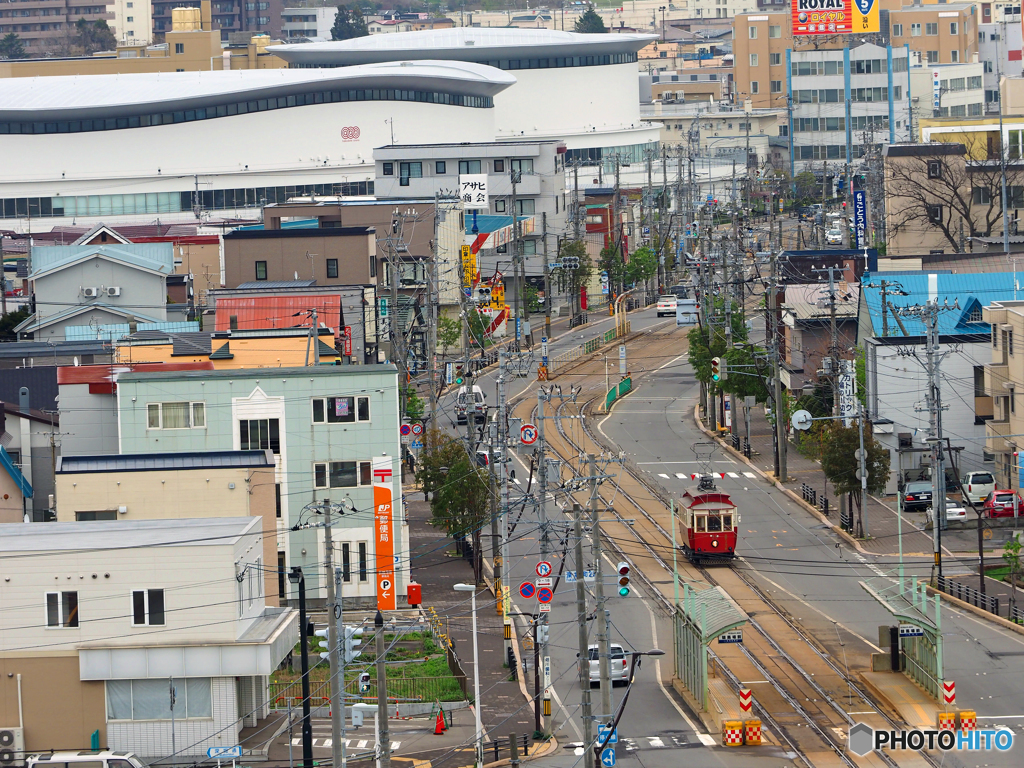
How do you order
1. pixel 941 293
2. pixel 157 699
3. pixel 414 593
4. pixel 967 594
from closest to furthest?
1. pixel 157 699
2. pixel 414 593
3. pixel 967 594
4. pixel 941 293

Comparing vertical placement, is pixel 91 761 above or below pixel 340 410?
below

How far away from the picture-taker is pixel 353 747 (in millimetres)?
32219

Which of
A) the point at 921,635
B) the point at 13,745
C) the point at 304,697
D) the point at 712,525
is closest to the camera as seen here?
the point at 304,697

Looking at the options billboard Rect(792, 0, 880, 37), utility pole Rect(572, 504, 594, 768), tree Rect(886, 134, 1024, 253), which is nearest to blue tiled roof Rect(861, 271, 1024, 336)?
tree Rect(886, 134, 1024, 253)

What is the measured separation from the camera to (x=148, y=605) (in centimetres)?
3177

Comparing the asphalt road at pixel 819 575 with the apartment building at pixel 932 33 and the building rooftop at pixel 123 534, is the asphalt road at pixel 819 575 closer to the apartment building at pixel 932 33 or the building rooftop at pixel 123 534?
the building rooftop at pixel 123 534

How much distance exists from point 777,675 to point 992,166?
59.9m

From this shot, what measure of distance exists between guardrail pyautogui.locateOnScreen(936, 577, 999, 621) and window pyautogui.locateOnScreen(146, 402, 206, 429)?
62.8ft

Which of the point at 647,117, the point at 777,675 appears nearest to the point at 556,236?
the point at 777,675

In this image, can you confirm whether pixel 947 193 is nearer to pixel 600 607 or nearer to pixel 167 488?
pixel 167 488

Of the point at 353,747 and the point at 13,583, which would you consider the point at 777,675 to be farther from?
the point at 13,583

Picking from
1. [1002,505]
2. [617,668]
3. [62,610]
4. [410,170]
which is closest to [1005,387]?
[1002,505]

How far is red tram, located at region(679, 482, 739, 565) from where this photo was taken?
1795 inches

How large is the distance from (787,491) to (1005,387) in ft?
25.2
